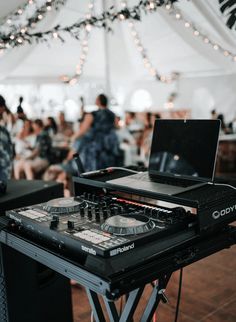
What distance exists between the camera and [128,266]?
0.95 meters

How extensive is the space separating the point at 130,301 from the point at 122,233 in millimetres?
256

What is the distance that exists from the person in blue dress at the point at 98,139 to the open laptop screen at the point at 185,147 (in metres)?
2.02

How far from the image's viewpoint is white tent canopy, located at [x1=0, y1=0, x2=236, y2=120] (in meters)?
5.35

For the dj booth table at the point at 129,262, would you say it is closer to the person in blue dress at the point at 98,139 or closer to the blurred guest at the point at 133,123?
the person in blue dress at the point at 98,139

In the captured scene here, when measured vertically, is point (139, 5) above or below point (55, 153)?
above

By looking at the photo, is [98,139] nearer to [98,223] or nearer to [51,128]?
[51,128]

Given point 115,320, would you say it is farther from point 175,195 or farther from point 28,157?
point 28,157

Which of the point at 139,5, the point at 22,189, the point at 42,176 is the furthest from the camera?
the point at 42,176

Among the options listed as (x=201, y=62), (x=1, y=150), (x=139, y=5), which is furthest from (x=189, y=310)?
(x=201, y=62)

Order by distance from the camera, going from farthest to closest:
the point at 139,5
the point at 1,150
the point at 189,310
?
the point at 139,5, the point at 1,150, the point at 189,310

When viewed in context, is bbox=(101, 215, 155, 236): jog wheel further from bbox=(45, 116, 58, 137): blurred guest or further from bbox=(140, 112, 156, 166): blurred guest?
bbox=(140, 112, 156, 166): blurred guest

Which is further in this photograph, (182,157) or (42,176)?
(42,176)

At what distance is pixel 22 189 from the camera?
1.95 meters

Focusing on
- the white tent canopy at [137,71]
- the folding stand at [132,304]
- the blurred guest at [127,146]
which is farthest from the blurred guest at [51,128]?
the folding stand at [132,304]
